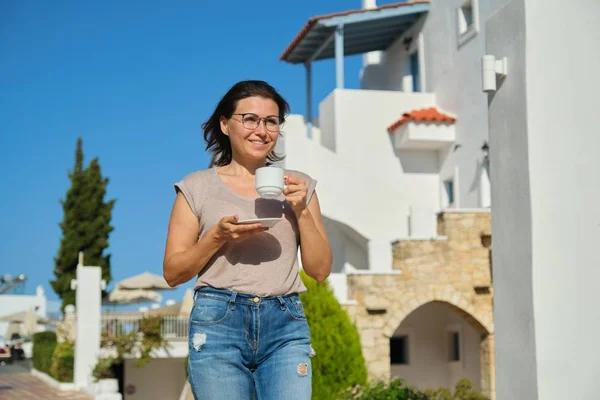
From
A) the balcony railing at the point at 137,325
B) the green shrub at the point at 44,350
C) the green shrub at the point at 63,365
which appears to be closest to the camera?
the balcony railing at the point at 137,325

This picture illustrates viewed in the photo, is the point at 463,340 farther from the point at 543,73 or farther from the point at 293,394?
the point at 293,394

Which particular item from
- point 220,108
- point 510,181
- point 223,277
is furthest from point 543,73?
point 223,277

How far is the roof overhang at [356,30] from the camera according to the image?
18734mm

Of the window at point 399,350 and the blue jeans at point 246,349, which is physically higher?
the blue jeans at point 246,349

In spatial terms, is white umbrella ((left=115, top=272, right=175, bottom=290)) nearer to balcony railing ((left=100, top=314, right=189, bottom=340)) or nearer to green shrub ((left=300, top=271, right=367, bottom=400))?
balcony railing ((left=100, top=314, right=189, bottom=340))

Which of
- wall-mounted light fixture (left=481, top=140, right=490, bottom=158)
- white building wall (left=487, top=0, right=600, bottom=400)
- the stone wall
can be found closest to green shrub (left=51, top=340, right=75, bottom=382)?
the stone wall

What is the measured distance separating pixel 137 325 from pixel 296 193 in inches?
693

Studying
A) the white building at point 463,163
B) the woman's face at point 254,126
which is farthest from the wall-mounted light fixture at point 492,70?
the woman's face at point 254,126

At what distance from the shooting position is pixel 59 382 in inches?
837

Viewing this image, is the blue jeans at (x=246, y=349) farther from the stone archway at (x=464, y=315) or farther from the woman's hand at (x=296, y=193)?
the stone archway at (x=464, y=315)

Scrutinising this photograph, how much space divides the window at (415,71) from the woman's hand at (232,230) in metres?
17.7

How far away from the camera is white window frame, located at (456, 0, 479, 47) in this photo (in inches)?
678

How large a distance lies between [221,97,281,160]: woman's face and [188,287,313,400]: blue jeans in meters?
0.62

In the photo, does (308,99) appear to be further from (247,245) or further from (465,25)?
(247,245)
